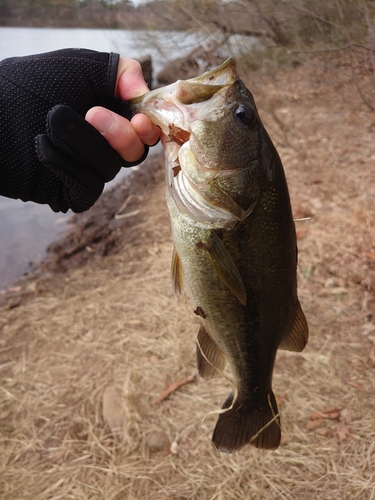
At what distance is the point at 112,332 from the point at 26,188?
2.88 metres

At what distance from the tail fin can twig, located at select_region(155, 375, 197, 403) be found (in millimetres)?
1540

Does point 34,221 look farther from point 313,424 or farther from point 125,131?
point 125,131

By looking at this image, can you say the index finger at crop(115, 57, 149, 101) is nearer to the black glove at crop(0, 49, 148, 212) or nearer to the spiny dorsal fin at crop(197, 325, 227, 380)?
the black glove at crop(0, 49, 148, 212)

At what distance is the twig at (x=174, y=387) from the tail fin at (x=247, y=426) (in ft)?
5.05

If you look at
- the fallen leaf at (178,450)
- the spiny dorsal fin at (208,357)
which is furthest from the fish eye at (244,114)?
the fallen leaf at (178,450)

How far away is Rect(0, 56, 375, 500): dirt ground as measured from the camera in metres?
3.24

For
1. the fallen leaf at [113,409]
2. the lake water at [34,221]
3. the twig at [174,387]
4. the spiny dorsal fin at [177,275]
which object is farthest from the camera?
the lake water at [34,221]

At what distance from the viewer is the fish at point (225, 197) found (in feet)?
5.90

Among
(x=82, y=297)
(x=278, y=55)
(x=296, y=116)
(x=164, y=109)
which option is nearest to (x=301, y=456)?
(x=164, y=109)

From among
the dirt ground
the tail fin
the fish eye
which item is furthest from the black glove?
the dirt ground

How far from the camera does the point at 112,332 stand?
4867 millimetres

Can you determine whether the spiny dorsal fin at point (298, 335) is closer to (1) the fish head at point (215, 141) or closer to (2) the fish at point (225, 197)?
(2) the fish at point (225, 197)

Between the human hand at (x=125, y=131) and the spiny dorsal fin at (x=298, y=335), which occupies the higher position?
the human hand at (x=125, y=131)

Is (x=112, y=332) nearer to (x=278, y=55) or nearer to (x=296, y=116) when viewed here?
(x=296, y=116)
